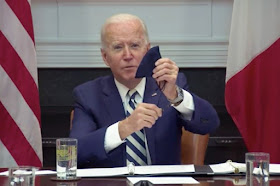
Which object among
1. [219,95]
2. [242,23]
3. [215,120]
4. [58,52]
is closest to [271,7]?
[242,23]

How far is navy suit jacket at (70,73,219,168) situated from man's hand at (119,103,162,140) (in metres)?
0.15

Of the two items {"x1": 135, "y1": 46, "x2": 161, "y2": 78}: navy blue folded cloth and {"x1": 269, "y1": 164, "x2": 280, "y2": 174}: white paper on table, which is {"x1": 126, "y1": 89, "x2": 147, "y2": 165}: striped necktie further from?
{"x1": 269, "y1": 164, "x2": 280, "y2": 174}: white paper on table

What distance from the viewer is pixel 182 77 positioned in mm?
3510

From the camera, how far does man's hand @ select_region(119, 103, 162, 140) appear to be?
121 inches

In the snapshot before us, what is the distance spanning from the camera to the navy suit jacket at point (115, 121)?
3225 millimetres

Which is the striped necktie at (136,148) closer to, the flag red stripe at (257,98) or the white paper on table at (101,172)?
the white paper on table at (101,172)

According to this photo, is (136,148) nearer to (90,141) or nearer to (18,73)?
(90,141)

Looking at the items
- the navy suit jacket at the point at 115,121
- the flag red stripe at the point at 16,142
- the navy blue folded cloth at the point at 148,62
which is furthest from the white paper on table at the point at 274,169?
the flag red stripe at the point at 16,142

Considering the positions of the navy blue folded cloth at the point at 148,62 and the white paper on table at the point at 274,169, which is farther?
the navy blue folded cloth at the point at 148,62

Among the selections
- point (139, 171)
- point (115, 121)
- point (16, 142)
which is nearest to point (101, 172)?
point (139, 171)

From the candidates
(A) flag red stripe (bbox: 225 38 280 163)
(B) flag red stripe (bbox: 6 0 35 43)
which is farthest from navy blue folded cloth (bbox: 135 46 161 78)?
(B) flag red stripe (bbox: 6 0 35 43)

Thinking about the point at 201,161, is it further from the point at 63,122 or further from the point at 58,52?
the point at 58,52

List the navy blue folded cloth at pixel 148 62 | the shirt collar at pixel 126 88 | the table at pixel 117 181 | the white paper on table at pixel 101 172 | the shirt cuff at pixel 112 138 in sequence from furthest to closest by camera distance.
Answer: the shirt collar at pixel 126 88
the shirt cuff at pixel 112 138
the navy blue folded cloth at pixel 148 62
the white paper on table at pixel 101 172
the table at pixel 117 181

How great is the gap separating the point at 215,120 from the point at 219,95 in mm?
1547
